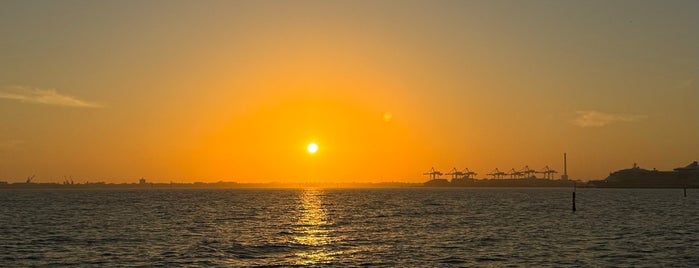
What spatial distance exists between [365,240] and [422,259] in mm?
13630

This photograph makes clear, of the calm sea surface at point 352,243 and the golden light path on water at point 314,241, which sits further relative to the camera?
the golden light path on water at point 314,241

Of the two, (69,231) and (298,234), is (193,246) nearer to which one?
(298,234)

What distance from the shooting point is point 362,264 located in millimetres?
43938

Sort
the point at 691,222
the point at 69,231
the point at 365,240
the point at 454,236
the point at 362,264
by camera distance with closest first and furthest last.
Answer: the point at 362,264
the point at 365,240
the point at 454,236
the point at 69,231
the point at 691,222

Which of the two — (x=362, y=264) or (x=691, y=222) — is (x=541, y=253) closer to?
(x=362, y=264)

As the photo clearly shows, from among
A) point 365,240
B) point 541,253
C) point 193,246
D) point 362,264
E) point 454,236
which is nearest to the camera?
point 362,264

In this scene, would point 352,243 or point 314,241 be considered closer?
point 352,243

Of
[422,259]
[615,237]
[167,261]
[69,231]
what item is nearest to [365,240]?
[422,259]

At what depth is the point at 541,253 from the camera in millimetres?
49406

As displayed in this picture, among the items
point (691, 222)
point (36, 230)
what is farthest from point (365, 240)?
point (691, 222)

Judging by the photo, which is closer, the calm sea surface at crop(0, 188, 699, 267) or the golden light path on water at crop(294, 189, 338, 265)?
the calm sea surface at crop(0, 188, 699, 267)

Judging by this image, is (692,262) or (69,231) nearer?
(692,262)

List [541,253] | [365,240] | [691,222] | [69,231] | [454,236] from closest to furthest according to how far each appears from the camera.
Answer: [541,253] < [365,240] < [454,236] < [69,231] < [691,222]

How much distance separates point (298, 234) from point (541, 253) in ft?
86.1
